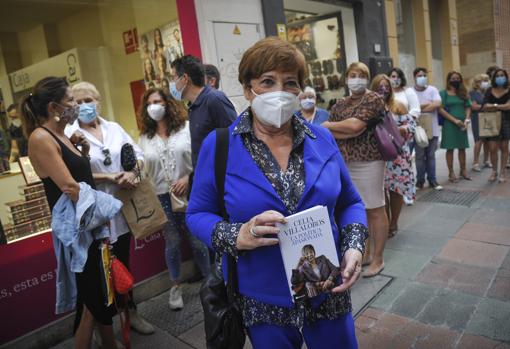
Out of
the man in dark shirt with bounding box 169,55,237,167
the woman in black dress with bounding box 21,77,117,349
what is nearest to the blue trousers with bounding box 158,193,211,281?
the man in dark shirt with bounding box 169,55,237,167

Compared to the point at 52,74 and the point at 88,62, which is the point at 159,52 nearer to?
the point at 88,62

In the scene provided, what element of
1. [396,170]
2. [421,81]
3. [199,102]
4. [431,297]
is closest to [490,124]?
[421,81]

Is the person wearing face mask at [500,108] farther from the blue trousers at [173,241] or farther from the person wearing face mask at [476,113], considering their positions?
the blue trousers at [173,241]

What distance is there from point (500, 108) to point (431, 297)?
494 cm

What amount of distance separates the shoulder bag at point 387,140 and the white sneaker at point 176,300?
7.60 feet

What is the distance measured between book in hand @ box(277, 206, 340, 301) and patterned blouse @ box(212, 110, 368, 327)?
0.16 metres

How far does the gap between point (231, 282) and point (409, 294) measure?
8.12ft

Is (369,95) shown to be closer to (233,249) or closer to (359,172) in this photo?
(359,172)

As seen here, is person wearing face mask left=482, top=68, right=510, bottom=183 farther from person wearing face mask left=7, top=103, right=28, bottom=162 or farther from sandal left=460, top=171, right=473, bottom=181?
person wearing face mask left=7, top=103, right=28, bottom=162

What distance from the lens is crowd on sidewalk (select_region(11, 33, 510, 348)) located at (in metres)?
A: 1.65

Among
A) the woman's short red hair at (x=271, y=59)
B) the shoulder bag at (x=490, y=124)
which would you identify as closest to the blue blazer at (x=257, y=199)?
the woman's short red hair at (x=271, y=59)

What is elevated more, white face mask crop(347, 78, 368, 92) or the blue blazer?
white face mask crop(347, 78, 368, 92)

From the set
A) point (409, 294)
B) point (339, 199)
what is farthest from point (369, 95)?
point (339, 199)

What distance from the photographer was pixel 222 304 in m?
1.80
